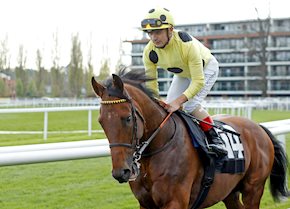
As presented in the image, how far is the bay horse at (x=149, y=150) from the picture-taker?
9.69 feet

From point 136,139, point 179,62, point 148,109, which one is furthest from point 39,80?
point 136,139

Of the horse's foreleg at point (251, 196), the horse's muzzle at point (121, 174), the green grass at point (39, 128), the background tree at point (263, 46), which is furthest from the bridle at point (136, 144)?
the background tree at point (263, 46)

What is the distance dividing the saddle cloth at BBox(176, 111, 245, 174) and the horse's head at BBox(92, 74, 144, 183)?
65 centimetres

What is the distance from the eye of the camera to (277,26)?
69.1 meters

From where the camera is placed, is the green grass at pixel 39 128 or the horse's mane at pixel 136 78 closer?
the horse's mane at pixel 136 78

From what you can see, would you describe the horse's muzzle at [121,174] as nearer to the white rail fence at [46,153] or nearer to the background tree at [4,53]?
the white rail fence at [46,153]

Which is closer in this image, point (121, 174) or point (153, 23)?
point (121, 174)

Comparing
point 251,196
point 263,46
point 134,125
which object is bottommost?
point 251,196

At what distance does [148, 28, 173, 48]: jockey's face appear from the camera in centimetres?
361

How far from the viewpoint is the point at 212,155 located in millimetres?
3689

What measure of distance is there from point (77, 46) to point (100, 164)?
5334cm

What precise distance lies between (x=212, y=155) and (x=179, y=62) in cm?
70

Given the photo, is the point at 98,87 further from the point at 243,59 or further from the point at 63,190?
the point at 243,59

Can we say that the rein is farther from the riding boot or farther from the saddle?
the riding boot
